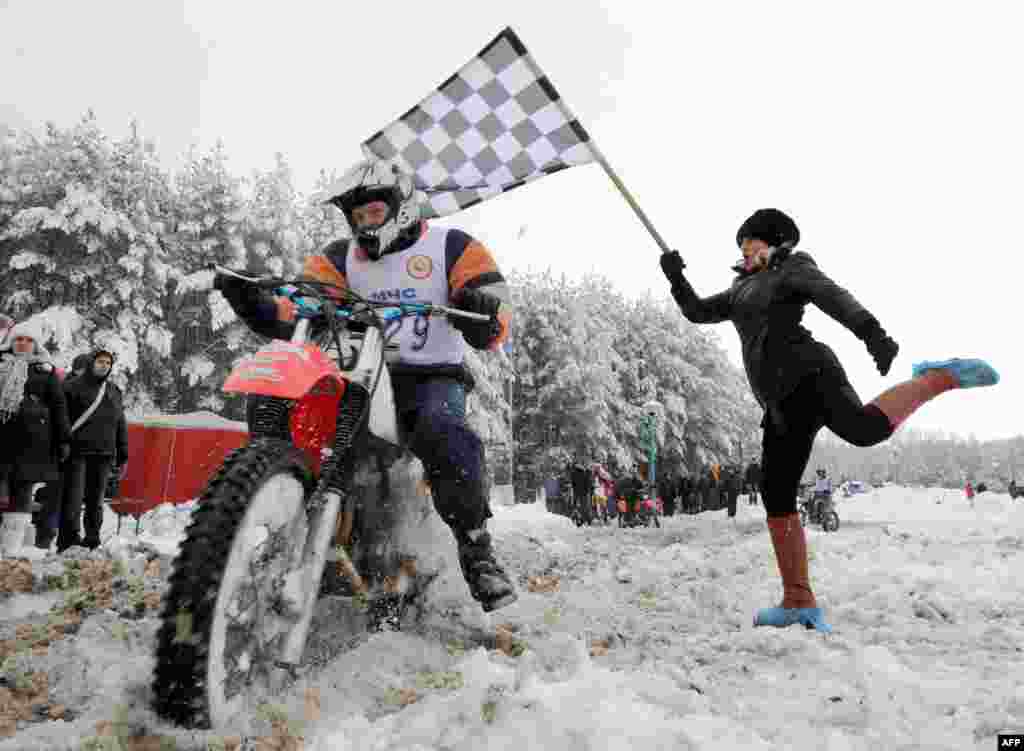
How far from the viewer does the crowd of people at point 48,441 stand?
5711 millimetres

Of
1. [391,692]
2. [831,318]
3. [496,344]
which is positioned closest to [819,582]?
[831,318]

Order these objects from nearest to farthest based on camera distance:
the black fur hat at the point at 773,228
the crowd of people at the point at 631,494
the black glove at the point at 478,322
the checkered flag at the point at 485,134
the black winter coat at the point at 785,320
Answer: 1. the black glove at the point at 478,322
2. the black winter coat at the point at 785,320
3. the black fur hat at the point at 773,228
4. the checkered flag at the point at 485,134
5. the crowd of people at the point at 631,494

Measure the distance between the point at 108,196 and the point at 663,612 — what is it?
72.7ft

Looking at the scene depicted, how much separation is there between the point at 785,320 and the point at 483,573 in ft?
5.85

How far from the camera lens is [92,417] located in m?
6.32

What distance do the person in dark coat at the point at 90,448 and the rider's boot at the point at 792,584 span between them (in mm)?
5599

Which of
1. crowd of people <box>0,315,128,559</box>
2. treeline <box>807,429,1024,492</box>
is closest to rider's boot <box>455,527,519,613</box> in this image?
crowd of people <box>0,315,128,559</box>

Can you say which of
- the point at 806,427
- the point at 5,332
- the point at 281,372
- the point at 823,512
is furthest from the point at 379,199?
the point at 823,512

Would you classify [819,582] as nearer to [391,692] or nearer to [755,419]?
[391,692]

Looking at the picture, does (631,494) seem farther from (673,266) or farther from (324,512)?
(324,512)

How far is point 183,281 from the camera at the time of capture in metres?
20.1

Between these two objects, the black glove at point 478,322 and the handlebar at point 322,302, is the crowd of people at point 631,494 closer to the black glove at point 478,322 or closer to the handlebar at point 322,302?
the black glove at point 478,322

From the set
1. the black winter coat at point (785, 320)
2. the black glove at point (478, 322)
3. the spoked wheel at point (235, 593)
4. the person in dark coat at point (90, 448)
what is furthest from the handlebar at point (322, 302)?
the person in dark coat at point (90, 448)

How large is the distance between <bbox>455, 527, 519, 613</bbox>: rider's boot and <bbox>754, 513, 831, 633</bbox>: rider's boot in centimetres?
120
